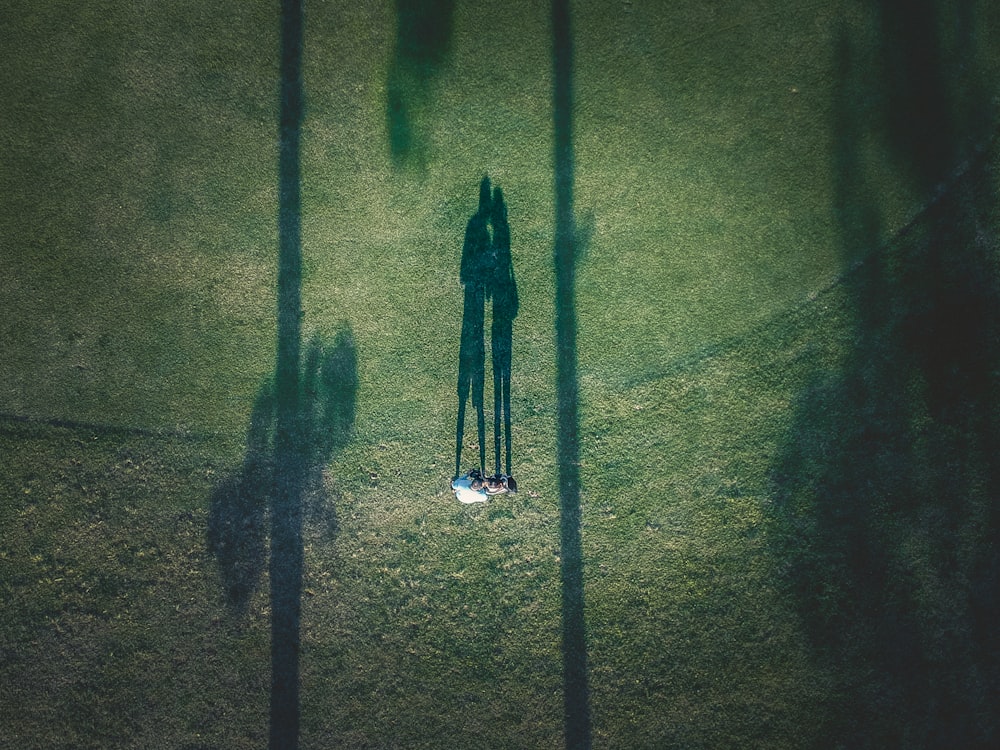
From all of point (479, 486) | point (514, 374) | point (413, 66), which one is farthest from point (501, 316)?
point (413, 66)

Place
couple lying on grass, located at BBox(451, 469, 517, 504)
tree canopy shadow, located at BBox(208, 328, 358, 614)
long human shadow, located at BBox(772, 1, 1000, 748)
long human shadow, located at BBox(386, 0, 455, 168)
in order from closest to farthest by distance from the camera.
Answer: couple lying on grass, located at BBox(451, 469, 517, 504), long human shadow, located at BBox(772, 1, 1000, 748), tree canopy shadow, located at BBox(208, 328, 358, 614), long human shadow, located at BBox(386, 0, 455, 168)

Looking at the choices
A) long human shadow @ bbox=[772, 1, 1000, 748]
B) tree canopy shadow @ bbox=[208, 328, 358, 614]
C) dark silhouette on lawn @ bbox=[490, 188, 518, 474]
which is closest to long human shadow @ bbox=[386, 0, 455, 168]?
dark silhouette on lawn @ bbox=[490, 188, 518, 474]

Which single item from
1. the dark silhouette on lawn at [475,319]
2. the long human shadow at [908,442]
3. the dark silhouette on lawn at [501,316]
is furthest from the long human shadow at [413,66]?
the long human shadow at [908,442]

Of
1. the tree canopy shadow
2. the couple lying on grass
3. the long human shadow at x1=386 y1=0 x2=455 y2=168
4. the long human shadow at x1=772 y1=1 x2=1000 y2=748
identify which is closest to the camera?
the couple lying on grass

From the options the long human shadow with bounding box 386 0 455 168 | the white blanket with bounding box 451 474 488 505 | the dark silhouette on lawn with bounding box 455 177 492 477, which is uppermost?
the long human shadow with bounding box 386 0 455 168

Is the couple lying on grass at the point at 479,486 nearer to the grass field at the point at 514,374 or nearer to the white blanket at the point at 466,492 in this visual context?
the white blanket at the point at 466,492

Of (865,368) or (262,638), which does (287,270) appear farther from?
(865,368)

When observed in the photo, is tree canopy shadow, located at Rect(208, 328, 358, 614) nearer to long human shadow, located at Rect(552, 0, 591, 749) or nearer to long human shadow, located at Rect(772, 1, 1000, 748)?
long human shadow, located at Rect(552, 0, 591, 749)

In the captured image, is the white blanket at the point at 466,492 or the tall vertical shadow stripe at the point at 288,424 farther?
the tall vertical shadow stripe at the point at 288,424
